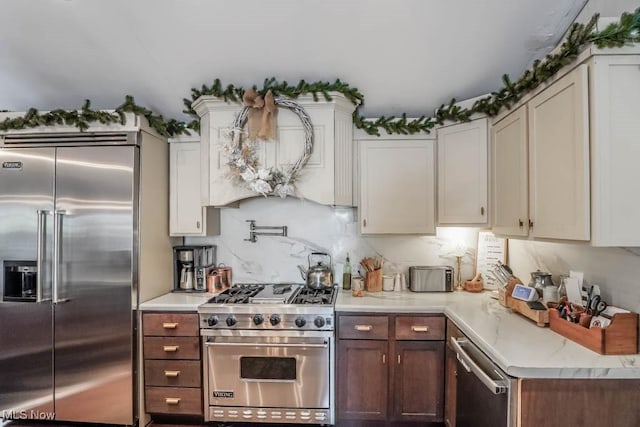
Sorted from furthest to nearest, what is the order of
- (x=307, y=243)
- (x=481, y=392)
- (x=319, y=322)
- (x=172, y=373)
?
(x=307, y=243) → (x=172, y=373) → (x=319, y=322) → (x=481, y=392)

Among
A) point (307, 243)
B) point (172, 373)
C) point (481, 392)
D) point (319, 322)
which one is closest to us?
point (481, 392)

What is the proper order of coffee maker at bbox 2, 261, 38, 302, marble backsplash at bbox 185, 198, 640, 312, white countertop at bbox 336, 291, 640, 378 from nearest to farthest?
1. white countertop at bbox 336, 291, 640, 378
2. coffee maker at bbox 2, 261, 38, 302
3. marble backsplash at bbox 185, 198, 640, 312

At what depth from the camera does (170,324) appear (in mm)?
2367

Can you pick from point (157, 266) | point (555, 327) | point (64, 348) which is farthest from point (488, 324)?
point (64, 348)

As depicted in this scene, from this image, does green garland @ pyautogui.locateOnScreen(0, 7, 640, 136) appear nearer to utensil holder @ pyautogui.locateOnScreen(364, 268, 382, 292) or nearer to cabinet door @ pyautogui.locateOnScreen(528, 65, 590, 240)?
cabinet door @ pyautogui.locateOnScreen(528, 65, 590, 240)

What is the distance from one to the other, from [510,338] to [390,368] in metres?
0.92

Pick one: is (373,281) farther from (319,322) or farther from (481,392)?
(481,392)

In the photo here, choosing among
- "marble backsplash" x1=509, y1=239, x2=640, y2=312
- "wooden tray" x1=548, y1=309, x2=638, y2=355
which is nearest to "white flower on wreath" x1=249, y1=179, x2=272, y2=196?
"marble backsplash" x1=509, y1=239, x2=640, y2=312

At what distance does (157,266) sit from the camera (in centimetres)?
261

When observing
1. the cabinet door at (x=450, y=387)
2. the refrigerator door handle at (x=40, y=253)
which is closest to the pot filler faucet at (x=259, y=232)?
the refrigerator door handle at (x=40, y=253)

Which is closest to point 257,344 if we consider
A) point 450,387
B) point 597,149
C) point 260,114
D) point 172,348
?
point 172,348

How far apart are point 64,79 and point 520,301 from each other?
363 cm

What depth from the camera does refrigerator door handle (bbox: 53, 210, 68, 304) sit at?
7.53 feet

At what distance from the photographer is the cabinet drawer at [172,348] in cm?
236
